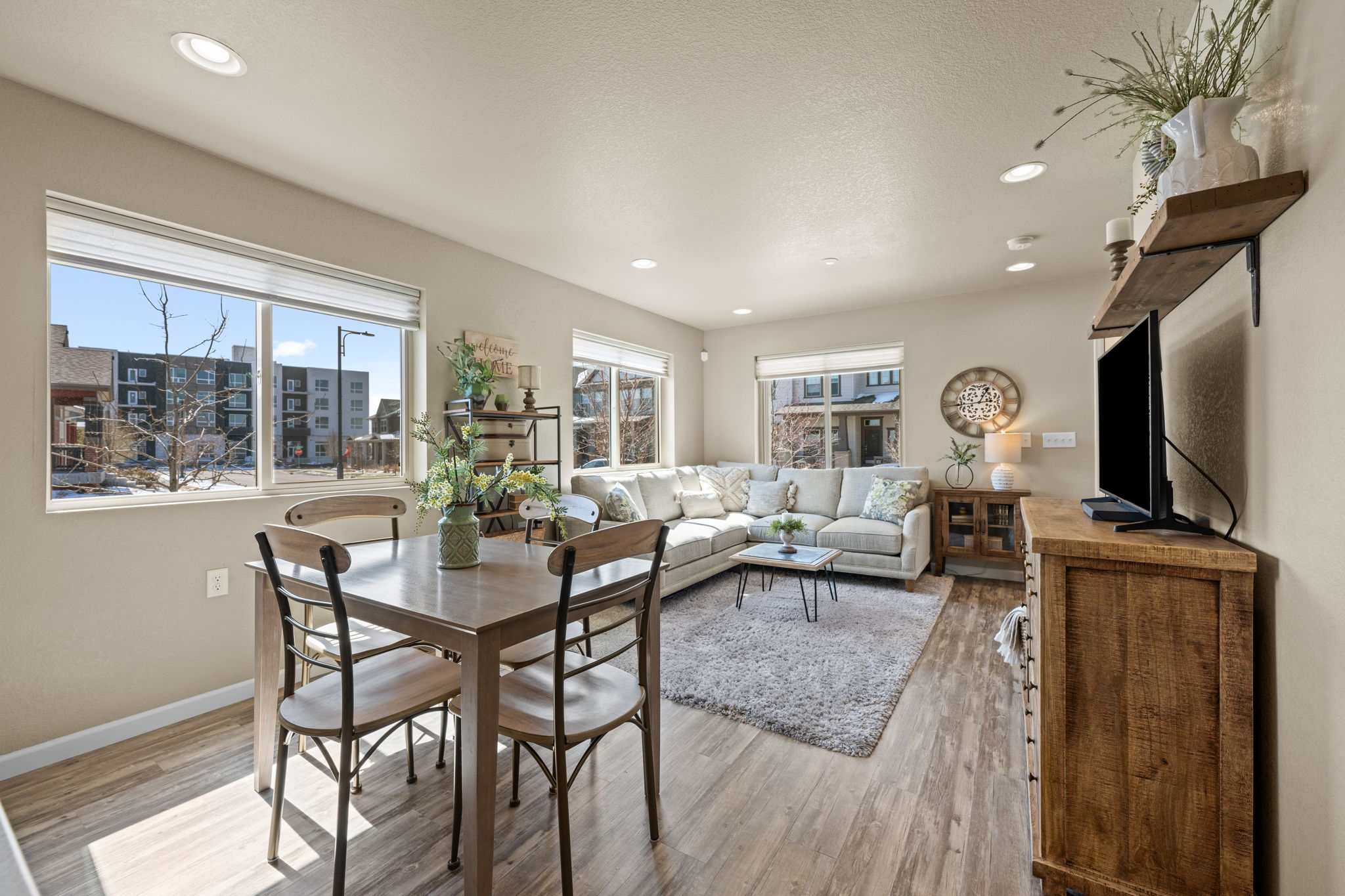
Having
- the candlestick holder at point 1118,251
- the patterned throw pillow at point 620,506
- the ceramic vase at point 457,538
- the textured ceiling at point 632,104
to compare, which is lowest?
the patterned throw pillow at point 620,506

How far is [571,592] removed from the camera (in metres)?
1.43

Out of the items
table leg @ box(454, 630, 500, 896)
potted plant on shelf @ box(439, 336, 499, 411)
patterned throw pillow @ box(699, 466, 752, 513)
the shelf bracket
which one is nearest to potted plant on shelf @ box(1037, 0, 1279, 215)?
the shelf bracket

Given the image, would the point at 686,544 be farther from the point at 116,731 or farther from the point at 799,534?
the point at 116,731

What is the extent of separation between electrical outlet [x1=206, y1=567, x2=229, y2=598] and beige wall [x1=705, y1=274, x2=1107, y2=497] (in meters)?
4.61

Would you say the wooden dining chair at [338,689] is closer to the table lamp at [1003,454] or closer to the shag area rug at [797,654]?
the shag area rug at [797,654]

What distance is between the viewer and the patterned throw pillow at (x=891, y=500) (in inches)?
180

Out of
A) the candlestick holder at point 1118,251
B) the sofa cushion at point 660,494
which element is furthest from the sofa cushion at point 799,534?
the candlestick holder at point 1118,251

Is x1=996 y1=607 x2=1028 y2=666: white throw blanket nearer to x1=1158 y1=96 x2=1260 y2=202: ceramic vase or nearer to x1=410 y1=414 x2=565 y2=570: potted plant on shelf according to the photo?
x1=1158 y1=96 x2=1260 y2=202: ceramic vase

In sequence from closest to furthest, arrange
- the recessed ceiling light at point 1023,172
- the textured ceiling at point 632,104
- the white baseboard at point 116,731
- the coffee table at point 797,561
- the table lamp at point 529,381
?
the textured ceiling at point 632,104 < the white baseboard at point 116,731 < the recessed ceiling light at point 1023,172 < the coffee table at point 797,561 < the table lamp at point 529,381

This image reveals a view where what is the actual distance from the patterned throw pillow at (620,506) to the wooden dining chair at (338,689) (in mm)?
2464

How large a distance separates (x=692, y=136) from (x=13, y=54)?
91.5 inches

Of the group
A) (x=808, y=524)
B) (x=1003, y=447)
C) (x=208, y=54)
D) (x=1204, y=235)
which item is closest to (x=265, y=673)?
(x=208, y=54)

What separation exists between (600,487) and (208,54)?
123 inches

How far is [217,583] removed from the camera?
247 centimetres
